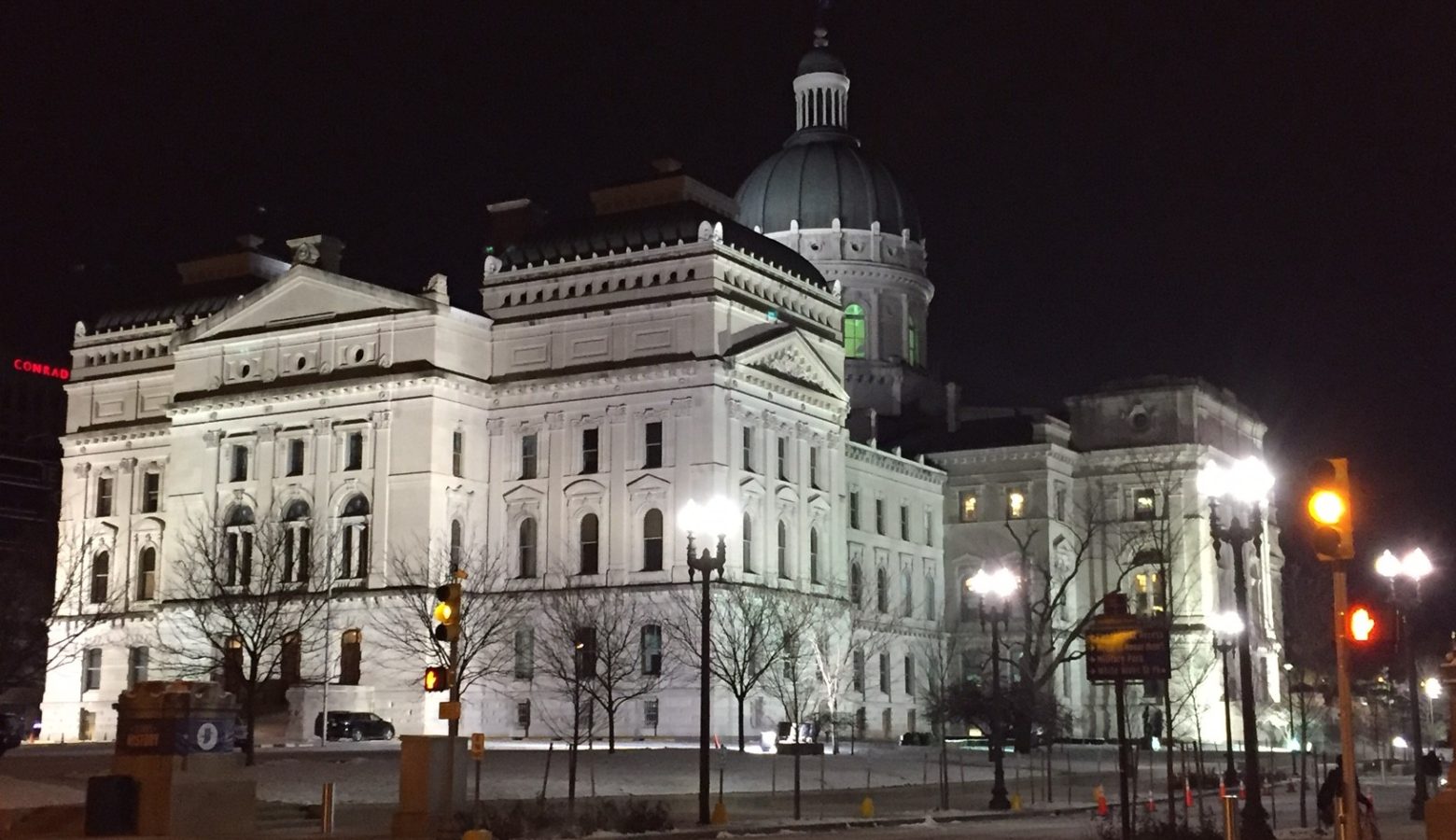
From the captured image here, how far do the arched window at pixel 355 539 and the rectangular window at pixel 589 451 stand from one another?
32.7ft

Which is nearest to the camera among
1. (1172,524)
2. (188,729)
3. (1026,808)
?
(188,729)

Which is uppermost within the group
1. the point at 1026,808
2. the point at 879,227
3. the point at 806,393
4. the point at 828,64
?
the point at 828,64

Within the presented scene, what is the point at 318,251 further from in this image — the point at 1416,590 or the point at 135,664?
the point at 1416,590

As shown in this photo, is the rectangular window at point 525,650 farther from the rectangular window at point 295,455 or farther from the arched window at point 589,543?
the rectangular window at point 295,455

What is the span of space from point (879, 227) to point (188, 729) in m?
87.4

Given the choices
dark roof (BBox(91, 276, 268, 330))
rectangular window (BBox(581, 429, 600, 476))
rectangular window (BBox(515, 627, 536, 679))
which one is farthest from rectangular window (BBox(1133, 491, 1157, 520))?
dark roof (BBox(91, 276, 268, 330))

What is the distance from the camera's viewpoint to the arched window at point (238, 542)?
83.9 meters

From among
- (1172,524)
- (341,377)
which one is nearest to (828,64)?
(1172,524)

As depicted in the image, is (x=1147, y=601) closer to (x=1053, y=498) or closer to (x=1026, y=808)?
(x=1053, y=498)

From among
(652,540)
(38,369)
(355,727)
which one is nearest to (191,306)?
(652,540)

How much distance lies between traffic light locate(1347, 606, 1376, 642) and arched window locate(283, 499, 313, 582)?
225 ft

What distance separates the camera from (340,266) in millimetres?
97562

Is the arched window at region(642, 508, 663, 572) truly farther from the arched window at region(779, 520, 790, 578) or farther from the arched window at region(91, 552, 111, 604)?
the arched window at region(91, 552, 111, 604)

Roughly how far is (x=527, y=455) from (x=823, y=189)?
124 ft
